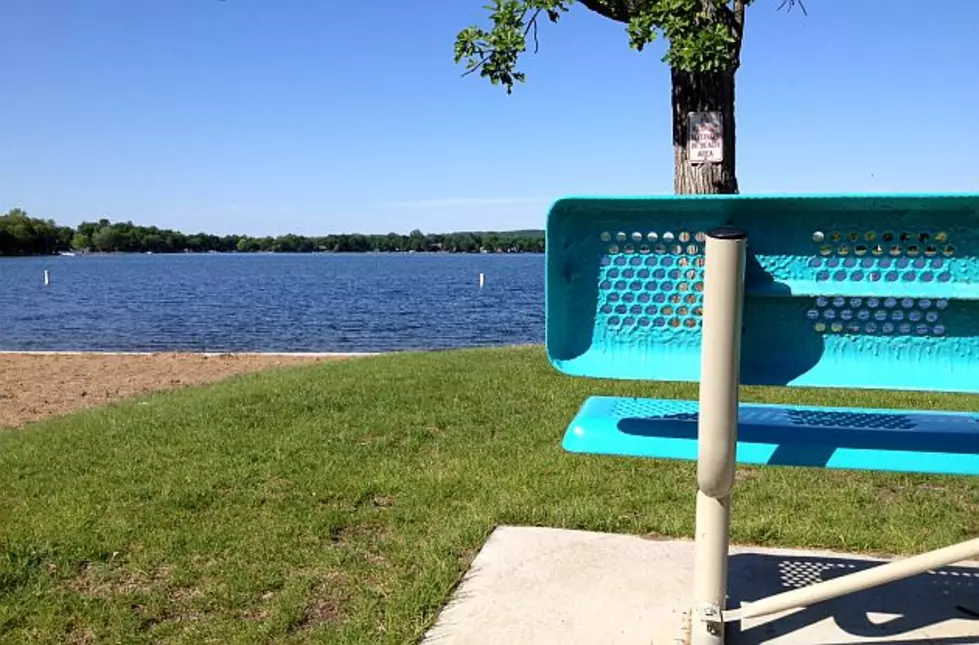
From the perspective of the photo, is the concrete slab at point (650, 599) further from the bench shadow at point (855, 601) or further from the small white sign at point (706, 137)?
the small white sign at point (706, 137)

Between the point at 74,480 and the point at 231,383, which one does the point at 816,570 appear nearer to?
the point at 74,480

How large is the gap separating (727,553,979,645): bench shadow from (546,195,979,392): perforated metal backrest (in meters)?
0.98

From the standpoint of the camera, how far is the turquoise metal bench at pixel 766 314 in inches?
81.4

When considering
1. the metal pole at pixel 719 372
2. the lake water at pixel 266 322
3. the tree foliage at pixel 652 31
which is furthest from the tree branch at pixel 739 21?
the lake water at pixel 266 322

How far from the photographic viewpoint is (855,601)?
295 cm

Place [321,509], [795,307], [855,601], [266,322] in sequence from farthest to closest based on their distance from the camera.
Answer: [266,322]
[321,509]
[855,601]
[795,307]

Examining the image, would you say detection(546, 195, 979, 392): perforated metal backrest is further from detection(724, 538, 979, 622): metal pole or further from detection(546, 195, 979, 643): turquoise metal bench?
detection(724, 538, 979, 622): metal pole

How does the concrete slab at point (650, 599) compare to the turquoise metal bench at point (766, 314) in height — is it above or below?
below

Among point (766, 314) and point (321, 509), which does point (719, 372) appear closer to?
point (766, 314)

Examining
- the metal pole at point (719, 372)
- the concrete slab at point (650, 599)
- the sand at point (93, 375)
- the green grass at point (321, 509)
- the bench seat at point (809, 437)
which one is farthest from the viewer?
the sand at point (93, 375)

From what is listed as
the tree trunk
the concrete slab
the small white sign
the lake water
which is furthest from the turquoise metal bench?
the lake water

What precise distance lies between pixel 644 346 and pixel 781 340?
1.16 ft

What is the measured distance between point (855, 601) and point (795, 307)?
4.35 ft

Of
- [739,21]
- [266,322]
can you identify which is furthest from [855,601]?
[266,322]
